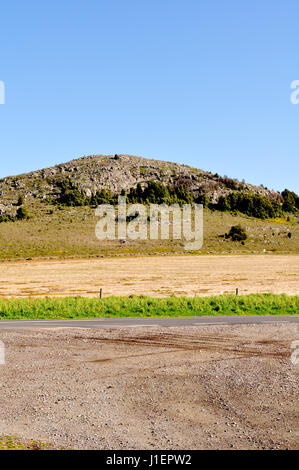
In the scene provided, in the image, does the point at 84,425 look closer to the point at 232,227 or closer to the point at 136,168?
the point at 232,227

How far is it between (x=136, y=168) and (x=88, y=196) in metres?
37.9

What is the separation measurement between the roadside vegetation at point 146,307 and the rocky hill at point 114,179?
335 ft

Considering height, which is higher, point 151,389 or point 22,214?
point 22,214

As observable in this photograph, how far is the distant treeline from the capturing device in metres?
128

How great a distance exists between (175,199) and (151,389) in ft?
392

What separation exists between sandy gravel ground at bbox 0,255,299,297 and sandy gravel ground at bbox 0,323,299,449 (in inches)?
805

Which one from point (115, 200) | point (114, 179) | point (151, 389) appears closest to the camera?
point (151, 389)

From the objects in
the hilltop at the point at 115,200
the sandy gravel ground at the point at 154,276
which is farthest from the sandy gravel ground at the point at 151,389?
the hilltop at the point at 115,200

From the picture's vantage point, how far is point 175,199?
132125mm

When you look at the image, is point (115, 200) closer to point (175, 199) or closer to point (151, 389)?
point (175, 199)

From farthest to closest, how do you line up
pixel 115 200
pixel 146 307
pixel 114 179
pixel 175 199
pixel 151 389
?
pixel 114 179 → pixel 175 199 → pixel 115 200 → pixel 146 307 → pixel 151 389

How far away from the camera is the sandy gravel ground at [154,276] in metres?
43.3

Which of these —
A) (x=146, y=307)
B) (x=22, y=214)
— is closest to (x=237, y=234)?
(x=22, y=214)
